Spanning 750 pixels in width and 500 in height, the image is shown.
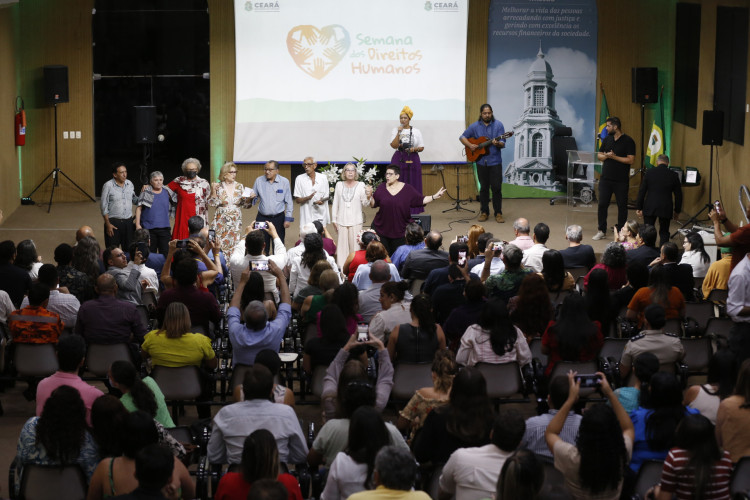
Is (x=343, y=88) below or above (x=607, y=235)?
above

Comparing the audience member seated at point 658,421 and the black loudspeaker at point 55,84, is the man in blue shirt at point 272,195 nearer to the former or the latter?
the black loudspeaker at point 55,84

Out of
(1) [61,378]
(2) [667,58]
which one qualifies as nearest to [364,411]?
(1) [61,378]

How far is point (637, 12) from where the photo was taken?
50.4 ft

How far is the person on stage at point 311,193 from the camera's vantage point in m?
11.3

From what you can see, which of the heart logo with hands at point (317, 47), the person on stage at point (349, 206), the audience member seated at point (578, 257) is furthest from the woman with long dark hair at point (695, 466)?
the heart logo with hands at point (317, 47)

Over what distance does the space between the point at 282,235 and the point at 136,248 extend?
314cm

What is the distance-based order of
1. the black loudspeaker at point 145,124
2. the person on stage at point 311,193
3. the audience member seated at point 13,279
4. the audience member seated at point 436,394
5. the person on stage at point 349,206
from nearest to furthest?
the audience member seated at point 436,394 < the audience member seated at point 13,279 < the person on stage at point 349,206 < the person on stage at point 311,193 < the black loudspeaker at point 145,124

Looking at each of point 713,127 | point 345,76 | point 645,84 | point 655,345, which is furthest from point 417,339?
point 645,84

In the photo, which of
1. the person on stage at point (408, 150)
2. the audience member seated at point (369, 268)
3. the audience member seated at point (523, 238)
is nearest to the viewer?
the audience member seated at point (369, 268)

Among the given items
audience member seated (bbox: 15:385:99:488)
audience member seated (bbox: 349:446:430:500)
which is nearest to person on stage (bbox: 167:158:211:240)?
audience member seated (bbox: 15:385:99:488)

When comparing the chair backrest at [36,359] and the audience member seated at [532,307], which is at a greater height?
the audience member seated at [532,307]

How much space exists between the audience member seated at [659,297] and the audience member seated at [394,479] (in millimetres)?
3740

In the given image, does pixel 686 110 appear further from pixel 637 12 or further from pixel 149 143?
pixel 149 143

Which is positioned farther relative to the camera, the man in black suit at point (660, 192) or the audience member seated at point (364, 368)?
the man in black suit at point (660, 192)
